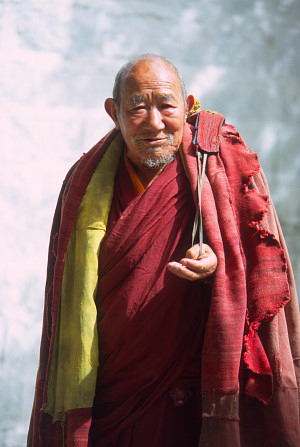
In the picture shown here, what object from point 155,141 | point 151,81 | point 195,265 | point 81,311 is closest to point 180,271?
point 195,265

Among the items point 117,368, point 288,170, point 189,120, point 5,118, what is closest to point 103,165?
point 189,120

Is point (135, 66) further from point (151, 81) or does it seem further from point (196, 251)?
point (196, 251)

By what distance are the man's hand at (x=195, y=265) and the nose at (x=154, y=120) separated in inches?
15.1

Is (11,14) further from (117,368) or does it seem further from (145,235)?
(117,368)

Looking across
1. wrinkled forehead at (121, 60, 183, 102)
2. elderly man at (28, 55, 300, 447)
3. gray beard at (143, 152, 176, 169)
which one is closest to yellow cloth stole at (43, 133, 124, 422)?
elderly man at (28, 55, 300, 447)

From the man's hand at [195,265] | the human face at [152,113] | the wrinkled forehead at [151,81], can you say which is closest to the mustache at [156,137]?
the human face at [152,113]

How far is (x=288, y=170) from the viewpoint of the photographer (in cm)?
338

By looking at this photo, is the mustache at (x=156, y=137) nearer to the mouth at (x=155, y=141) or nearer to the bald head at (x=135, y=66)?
the mouth at (x=155, y=141)

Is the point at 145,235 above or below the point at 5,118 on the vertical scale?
below

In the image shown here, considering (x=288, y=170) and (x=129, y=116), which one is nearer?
(x=129, y=116)

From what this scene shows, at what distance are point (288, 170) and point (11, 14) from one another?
5.34 feet

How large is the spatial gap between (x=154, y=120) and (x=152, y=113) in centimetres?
3

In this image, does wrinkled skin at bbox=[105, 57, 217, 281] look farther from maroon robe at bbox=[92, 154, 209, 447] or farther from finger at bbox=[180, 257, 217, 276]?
finger at bbox=[180, 257, 217, 276]

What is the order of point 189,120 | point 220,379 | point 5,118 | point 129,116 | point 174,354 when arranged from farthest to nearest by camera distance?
point 5,118 → point 189,120 → point 129,116 → point 174,354 → point 220,379
